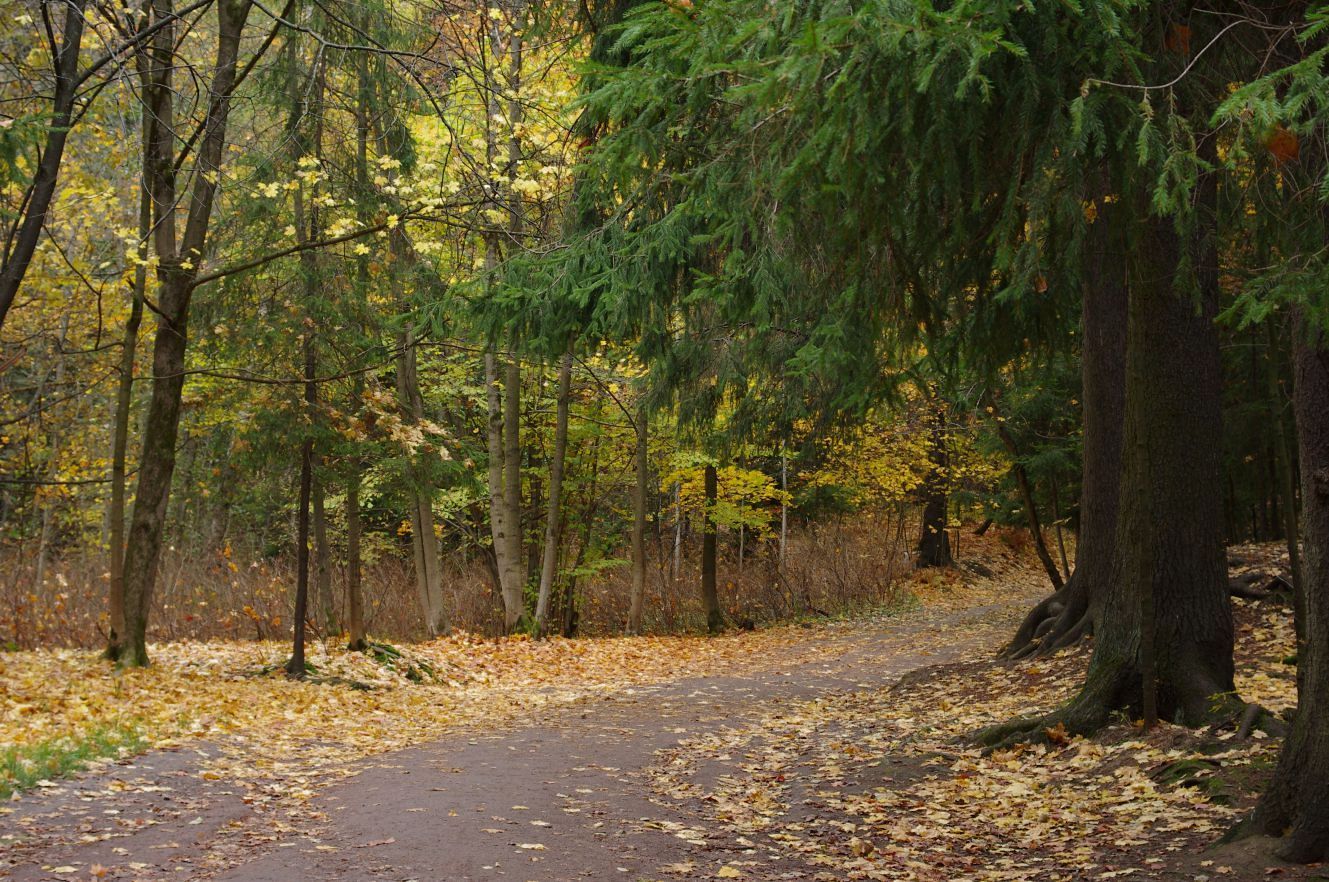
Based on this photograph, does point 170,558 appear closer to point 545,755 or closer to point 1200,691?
point 545,755

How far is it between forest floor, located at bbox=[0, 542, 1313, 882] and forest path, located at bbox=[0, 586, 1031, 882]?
26mm

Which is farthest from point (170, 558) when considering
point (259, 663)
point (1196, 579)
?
point (1196, 579)

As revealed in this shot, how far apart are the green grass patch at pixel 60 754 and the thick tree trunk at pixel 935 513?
20474 millimetres

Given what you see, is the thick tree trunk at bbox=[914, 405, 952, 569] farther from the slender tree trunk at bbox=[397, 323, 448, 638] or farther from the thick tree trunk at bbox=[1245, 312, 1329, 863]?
Result: the thick tree trunk at bbox=[1245, 312, 1329, 863]

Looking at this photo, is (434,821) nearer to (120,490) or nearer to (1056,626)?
(120,490)

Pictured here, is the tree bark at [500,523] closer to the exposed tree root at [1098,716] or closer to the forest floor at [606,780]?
the forest floor at [606,780]

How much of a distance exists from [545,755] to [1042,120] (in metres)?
6.30

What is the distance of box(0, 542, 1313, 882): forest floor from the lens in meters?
5.46

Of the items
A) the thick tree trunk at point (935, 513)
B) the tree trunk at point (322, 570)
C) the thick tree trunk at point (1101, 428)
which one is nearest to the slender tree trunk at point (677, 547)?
the thick tree trunk at point (935, 513)

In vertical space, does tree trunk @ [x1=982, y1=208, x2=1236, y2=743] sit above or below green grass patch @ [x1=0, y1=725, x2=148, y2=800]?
above

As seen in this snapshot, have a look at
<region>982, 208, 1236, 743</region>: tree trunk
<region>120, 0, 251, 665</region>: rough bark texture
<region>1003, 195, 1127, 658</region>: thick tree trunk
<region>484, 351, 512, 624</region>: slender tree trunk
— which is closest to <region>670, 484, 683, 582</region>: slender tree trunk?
<region>484, 351, 512, 624</region>: slender tree trunk

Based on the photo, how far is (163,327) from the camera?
11.4 meters

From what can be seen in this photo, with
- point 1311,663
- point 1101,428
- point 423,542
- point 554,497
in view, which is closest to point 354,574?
point 423,542

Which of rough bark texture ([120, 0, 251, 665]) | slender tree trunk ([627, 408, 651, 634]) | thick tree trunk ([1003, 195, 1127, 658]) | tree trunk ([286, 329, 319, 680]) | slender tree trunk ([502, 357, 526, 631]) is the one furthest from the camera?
slender tree trunk ([627, 408, 651, 634])
